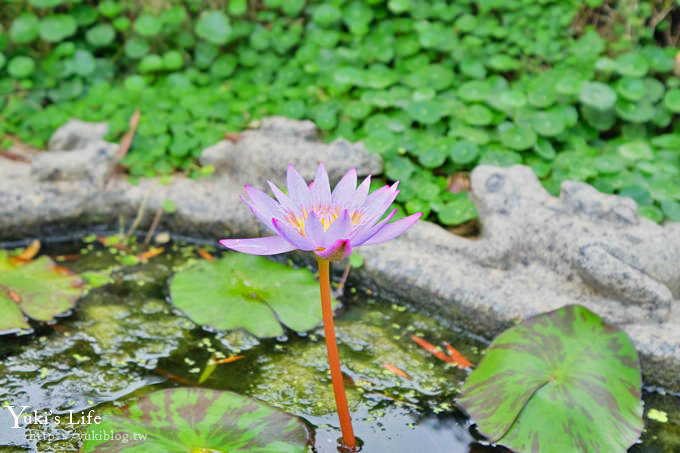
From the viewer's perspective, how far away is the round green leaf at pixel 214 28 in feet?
13.8

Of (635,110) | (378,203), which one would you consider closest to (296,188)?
(378,203)

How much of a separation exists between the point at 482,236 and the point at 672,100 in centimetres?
140

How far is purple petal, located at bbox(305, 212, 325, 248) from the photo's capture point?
1.64 meters

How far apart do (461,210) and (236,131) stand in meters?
1.37

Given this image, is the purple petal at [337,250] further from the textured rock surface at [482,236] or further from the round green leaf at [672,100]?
the round green leaf at [672,100]

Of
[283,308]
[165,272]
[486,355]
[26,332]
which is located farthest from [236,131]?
[486,355]

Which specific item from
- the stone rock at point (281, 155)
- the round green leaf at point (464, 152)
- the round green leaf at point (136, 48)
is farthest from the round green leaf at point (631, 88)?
the round green leaf at point (136, 48)

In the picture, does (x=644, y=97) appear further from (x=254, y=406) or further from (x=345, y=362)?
(x=254, y=406)

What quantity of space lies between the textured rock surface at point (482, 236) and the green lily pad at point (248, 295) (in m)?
0.28

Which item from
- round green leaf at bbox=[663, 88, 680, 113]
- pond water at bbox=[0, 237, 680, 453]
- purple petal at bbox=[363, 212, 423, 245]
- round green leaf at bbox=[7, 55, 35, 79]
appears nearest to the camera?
purple petal at bbox=[363, 212, 423, 245]

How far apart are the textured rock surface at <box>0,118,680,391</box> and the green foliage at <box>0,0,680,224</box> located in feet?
0.59

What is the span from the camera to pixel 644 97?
367 centimetres

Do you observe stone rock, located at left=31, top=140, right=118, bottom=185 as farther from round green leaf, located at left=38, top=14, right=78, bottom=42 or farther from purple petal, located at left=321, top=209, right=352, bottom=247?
purple petal, located at left=321, top=209, right=352, bottom=247

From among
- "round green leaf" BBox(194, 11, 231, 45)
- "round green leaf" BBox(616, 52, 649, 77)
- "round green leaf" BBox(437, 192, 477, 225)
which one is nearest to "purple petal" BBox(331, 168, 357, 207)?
"round green leaf" BBox(437, 192, 477, 225)
